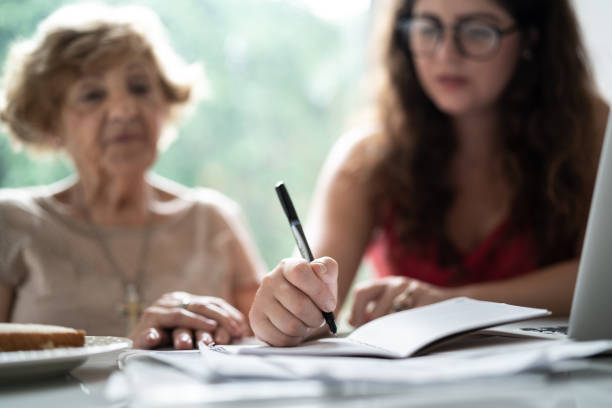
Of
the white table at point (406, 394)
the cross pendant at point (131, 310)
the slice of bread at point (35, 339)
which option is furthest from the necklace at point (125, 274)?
the white table at point (406, 394)

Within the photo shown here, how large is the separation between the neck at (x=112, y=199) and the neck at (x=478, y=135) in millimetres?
815

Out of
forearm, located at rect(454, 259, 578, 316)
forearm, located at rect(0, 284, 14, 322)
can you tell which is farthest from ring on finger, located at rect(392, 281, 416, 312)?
forearm, located at rect(0, 284, 14, 322)

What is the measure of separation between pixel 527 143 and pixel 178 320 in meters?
0.97

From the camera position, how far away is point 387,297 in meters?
0.95

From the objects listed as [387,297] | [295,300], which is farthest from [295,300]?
[387,297]

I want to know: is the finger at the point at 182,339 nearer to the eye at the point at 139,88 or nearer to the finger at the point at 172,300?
the finger at the point at 172,300

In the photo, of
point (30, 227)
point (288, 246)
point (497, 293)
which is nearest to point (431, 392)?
point (497, 293)

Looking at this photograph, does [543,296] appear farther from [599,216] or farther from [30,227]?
[30,227]

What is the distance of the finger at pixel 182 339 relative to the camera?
0.77 meters

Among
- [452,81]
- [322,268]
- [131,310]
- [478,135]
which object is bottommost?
[131,310]

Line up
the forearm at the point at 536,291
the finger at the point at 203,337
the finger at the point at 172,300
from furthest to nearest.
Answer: the forearm at the point at 536,291
the finger at the point at 172,300
the finger at the point at 203,337

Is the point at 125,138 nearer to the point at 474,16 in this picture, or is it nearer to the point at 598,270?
the point at 474,16

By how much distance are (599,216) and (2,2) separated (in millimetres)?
2124

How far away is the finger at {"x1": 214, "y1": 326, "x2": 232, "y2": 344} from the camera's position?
81cm
